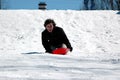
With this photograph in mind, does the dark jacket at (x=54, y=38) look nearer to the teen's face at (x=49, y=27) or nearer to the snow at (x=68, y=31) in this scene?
the teen's face at (x=49, y=27)

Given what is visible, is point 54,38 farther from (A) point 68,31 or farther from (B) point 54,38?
(A) point 68,31

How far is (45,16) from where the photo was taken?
46.1ft

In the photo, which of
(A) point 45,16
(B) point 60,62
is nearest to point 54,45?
(B) point 60,62

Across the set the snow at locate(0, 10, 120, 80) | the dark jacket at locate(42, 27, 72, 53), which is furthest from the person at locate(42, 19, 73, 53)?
the snow at locate(0, 10, 120, 80)

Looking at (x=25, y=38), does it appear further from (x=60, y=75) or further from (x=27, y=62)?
(x=60, y=75)

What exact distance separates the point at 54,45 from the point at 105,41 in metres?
5.02

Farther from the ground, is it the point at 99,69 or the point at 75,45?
the point at 99,69

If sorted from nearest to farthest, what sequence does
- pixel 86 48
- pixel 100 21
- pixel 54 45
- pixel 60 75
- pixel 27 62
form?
pixel 60 75
pixel 27 62
pixel 54 45
pixel 86 48
pixel 100 21

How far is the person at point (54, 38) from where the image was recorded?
287 inches

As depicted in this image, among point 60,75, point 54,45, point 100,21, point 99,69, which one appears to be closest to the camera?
point 60,75

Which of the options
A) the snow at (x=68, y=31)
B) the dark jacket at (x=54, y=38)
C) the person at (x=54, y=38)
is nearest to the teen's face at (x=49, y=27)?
the person at (x=54, y=38)

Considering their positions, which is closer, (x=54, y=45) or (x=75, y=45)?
(x=54, y=45)

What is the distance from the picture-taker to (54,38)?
7.45 meters

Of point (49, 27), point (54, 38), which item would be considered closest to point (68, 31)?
point (54, 38)
